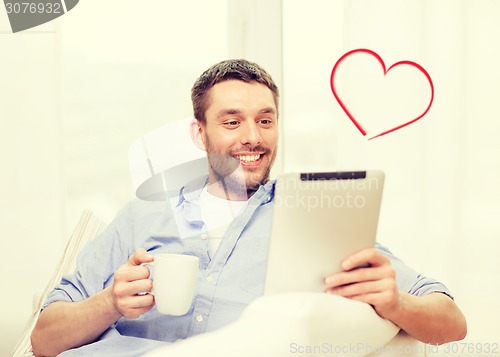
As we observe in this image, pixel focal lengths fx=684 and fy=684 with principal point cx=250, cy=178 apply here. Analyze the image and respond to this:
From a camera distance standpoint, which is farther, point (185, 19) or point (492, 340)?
point (185, 19)

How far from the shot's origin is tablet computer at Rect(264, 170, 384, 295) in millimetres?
954

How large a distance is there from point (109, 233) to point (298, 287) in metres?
0.57

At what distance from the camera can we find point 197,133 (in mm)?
1644

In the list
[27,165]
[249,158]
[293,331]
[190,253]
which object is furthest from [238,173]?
[27,165]

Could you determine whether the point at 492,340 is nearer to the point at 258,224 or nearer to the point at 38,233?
the point at 258,224

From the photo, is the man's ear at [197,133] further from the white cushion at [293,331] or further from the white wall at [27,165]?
the white wall at [27,165]

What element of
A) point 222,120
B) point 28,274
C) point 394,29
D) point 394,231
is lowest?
point 28,274

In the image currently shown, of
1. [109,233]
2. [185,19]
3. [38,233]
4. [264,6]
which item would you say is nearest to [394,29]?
[264,6]

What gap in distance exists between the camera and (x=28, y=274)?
2.34m

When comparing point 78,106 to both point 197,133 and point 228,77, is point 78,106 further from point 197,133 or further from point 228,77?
point 228,77

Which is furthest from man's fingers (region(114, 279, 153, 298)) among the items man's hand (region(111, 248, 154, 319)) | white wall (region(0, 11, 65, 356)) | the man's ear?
white wall (region(0, 11, 65, 356))

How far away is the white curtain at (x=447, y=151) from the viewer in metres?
2.11

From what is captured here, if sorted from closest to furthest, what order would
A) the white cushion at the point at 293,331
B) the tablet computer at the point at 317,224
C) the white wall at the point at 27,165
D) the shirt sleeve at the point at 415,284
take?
the white cushion at the point at 293,331
the tablet computer at the point at 317,224
the shirt sleeve at the point at 415,284
the white wall at the point at 27,165

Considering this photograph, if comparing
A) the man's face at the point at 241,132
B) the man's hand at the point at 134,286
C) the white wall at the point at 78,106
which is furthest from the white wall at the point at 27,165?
the man's hand at the point at 134,286
